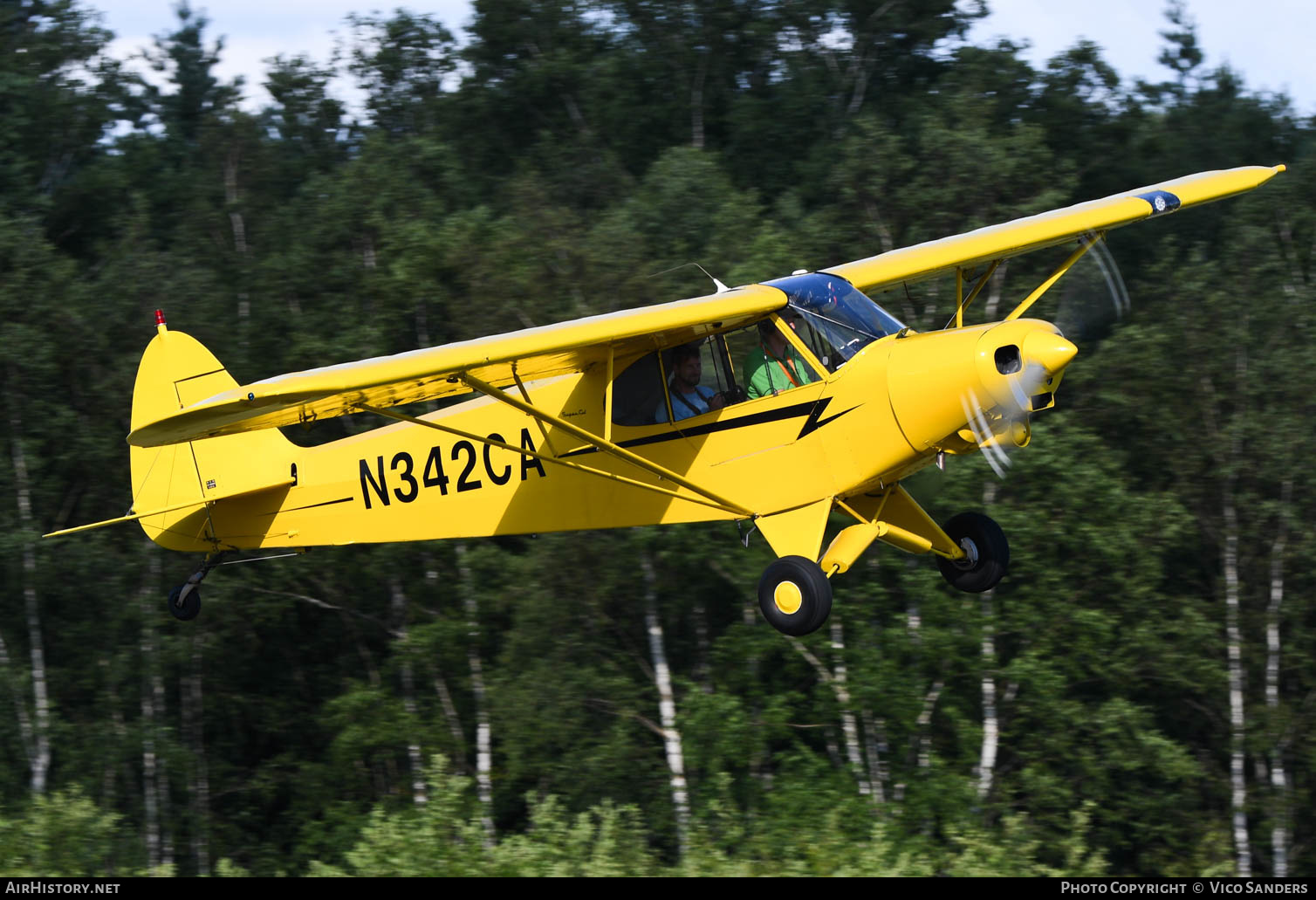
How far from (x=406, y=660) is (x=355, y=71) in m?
19.1

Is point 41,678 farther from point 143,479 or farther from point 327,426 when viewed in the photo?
point 143,479

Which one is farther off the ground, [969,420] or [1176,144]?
[1176,144]

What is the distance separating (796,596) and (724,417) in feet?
4.58

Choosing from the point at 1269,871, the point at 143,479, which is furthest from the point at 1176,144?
the point at 143,479

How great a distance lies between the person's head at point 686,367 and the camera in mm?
10555

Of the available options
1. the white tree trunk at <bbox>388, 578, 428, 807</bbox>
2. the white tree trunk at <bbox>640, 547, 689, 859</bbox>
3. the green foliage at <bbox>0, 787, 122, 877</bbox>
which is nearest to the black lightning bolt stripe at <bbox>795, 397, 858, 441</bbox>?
Answer: the white tree trunk at <bbox>640, 547, 689, 859</bbox>

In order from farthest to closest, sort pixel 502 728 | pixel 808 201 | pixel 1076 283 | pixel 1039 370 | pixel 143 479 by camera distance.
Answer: pixel 808 201
pixel 502 728
pixel 143 479
pixel 1076 283
pixel 1039 370

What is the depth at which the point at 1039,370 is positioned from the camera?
9.34 metres

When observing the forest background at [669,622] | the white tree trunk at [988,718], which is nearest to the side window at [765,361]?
the forest background at [669,622]

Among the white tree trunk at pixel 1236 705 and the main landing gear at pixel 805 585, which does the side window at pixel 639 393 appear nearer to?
the main landing gear at pixel 805 585

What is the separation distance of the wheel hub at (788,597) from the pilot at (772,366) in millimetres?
1332

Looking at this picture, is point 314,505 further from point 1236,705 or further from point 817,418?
point 1236,705

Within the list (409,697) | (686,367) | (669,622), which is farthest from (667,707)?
(686,367)

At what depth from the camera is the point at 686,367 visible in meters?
10.6
